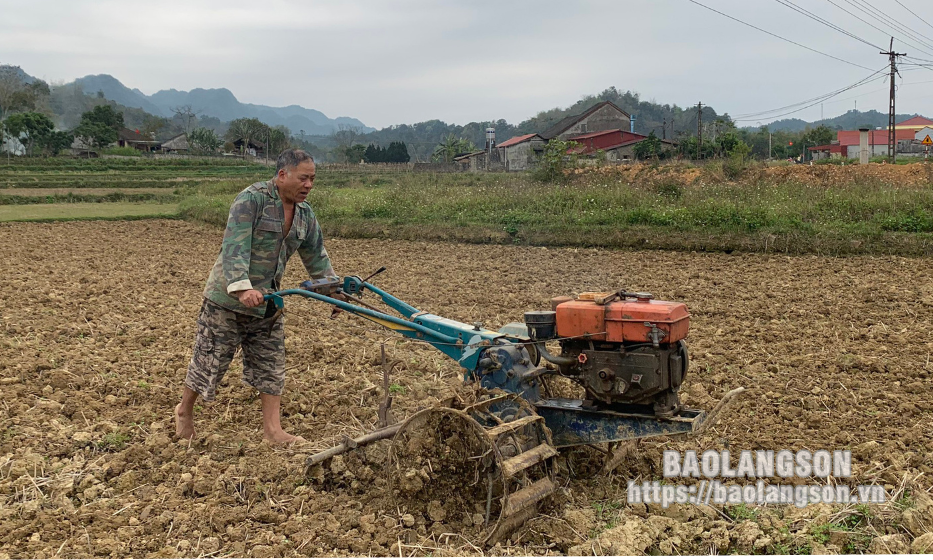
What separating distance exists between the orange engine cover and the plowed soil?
767 mm

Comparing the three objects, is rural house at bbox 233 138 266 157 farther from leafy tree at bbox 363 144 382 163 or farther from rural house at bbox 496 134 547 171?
rural house at bbox 496 134 547 171

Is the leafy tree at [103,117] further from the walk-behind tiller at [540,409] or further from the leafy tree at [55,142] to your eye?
the walk-behind tiller at [540,409]

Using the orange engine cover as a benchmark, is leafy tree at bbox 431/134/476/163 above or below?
above

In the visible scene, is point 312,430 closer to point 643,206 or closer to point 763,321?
point 763,321

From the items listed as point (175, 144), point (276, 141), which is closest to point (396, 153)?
point (276, 141)

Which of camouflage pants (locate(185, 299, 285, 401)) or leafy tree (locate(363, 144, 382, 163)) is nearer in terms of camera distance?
camouflage pants (locate(185, 299, 285, 401))

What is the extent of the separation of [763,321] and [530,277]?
4.03 m

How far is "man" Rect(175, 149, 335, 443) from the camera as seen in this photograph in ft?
15.3

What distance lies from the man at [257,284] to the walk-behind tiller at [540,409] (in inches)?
37.1

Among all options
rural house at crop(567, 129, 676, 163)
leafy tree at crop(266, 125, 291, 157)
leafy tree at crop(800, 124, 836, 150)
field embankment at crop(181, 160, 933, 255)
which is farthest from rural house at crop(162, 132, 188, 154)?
field embankment at crop(181, 160, 933, 255)

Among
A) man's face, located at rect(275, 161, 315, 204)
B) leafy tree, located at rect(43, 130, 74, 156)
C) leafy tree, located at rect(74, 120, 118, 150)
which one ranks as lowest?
man's face, located at rect(275, 161, 315, 204)

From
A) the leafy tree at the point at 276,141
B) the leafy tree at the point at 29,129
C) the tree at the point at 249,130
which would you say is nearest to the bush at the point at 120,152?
the leafy tree at the point at 29,129

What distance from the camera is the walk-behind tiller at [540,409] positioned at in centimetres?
385

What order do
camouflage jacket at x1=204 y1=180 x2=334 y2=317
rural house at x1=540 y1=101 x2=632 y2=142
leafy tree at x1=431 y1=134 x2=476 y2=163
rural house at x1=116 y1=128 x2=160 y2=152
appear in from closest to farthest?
camouflage jacket at x1=204 y1=180 x2=334 y2=317
rural house at x1=540 y1=101 x2=632 y2=142
leafy tree at x1=431 y1=134 x2=476 y2=163
rural house at x1=116 y1=128 x2=160 y2=152
